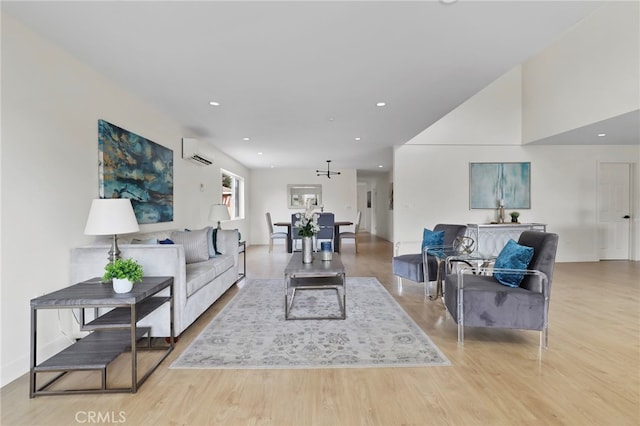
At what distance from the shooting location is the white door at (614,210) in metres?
6.31

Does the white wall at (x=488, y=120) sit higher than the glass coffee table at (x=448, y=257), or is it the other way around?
the white wall at (x=488, y=120)

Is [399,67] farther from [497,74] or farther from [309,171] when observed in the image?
[309,171]

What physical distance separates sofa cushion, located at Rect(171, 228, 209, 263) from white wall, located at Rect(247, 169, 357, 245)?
19.8ft

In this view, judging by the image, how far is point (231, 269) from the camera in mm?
4074

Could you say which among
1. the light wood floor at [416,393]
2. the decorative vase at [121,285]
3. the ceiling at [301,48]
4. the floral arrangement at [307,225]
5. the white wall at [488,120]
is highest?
the white wall at [488,120]

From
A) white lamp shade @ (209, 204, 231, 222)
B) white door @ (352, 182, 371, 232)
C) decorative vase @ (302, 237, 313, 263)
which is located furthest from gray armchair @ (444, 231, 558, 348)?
white door @ (352, 182, 371, 232)

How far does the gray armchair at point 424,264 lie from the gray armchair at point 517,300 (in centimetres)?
121

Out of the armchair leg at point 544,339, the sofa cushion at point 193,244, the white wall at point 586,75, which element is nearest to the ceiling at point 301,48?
the sofa cushion at point 193,244

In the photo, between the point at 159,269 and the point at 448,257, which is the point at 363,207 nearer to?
the point at 448,257

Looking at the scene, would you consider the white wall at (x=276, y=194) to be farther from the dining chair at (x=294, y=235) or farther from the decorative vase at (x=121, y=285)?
the decorative vase at (x=121, y=285)

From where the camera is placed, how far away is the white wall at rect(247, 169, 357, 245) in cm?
984

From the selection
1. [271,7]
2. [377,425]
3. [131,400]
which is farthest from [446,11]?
[131,400]

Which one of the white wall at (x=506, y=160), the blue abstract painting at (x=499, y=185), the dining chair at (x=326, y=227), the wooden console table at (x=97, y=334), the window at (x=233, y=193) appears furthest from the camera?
the window at (x=233, y=193)

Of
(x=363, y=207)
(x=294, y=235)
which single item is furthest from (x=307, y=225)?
(x=363, y=207)
